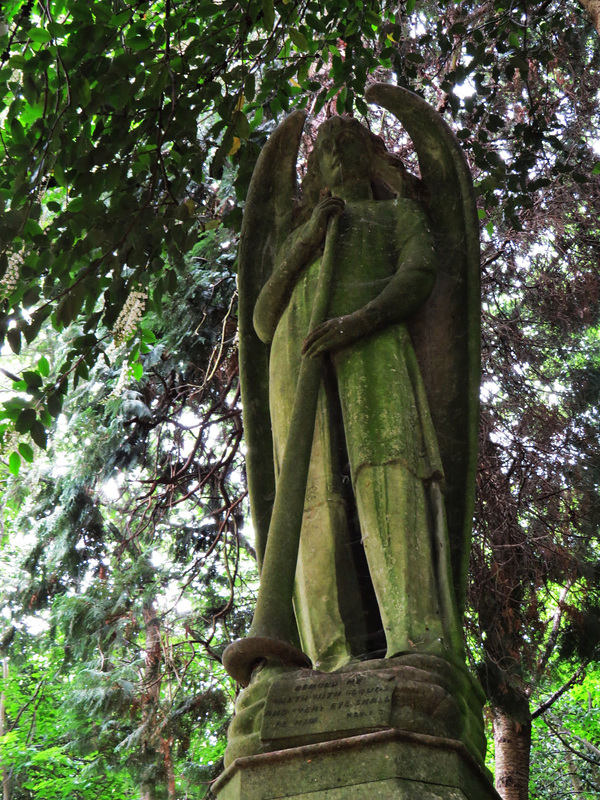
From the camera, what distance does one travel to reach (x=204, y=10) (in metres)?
4.13

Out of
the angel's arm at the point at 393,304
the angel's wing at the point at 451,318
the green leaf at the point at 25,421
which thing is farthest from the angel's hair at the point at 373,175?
the green leaf at the point at 25,421

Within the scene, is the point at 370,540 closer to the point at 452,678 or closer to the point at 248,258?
the point at 452,678

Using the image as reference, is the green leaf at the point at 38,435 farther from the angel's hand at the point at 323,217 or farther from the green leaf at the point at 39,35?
the green leaf at the point at 39,35

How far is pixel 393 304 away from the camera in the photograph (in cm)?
370

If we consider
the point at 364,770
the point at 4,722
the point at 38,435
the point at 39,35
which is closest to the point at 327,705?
the point at 364,770

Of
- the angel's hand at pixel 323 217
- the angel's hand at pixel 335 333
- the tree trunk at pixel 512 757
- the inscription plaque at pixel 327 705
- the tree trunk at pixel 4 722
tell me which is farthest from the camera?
the tree trunk at pixel 4 722

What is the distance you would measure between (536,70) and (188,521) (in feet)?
18.9

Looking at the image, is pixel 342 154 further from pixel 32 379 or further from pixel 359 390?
pixel 32 379

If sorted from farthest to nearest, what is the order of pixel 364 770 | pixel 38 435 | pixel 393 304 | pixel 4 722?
pixel 4 722
pixel 38 435
pixel 393 304
pixel 364 770

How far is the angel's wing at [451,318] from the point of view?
3.70m

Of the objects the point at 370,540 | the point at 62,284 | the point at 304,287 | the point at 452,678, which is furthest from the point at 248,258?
the point at 452,678

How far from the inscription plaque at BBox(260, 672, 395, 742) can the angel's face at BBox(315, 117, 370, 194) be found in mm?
2516

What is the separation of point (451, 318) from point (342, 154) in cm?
102

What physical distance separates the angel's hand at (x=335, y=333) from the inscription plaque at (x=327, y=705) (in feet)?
4.52
